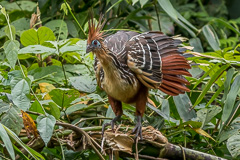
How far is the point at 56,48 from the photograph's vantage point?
278cm

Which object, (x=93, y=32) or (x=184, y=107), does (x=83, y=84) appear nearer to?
(x=93, y=32)

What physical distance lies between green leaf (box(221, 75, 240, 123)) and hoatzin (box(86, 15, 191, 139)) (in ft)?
1.07

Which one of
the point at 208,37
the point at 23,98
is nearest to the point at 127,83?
the point at 23,98

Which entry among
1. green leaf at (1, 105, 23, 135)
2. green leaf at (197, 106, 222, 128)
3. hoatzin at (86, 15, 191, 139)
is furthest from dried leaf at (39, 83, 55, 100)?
green leaf at (197, 106, 222, 128)

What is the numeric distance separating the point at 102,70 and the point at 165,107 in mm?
447

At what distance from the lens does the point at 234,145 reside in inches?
97.8

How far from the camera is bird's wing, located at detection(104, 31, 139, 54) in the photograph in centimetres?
269

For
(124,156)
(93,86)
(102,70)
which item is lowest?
(124,156)

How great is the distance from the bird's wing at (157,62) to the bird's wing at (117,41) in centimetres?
5

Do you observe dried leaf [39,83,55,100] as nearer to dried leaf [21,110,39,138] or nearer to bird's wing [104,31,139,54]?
bird's wing [104,31,139,54]

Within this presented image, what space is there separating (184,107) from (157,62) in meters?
0.34

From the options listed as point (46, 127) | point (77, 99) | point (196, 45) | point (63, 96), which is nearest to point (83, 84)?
point (77, 99)

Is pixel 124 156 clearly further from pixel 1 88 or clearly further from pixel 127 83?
pixel 1 88

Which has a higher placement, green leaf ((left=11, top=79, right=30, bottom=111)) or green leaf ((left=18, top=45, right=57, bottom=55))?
green leaf ((left=18, top=45, right=57, bottom=55))
